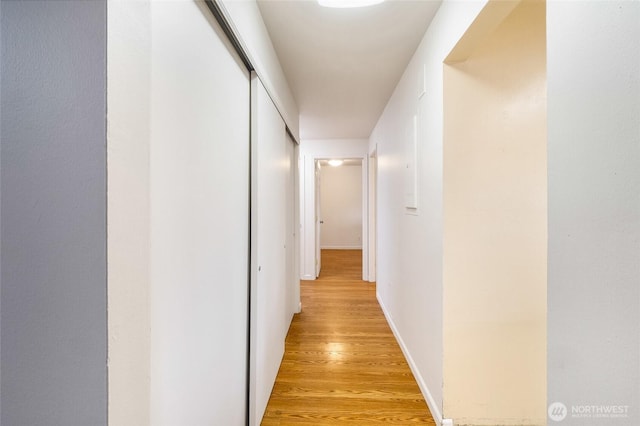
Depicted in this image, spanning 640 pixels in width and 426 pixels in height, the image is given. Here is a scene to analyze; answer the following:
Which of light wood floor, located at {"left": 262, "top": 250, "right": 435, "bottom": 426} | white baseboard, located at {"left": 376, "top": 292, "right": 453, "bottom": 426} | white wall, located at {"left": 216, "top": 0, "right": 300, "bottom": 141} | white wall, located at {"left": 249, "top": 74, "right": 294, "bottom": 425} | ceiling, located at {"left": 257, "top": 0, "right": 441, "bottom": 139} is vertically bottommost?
light wood floor, located at {"left": 262, "top": 250, "right": 435, "bottom": 426}

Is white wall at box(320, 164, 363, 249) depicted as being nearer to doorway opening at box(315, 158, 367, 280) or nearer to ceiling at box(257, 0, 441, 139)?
doorway opening at box(315, 158, 367, 280)

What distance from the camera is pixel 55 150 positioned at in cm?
46

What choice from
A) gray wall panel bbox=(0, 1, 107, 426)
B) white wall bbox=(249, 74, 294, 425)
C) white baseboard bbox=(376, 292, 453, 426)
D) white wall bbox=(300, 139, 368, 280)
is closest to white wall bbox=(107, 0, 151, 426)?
gray wall panel bbox=(0, 1, 107, 426)

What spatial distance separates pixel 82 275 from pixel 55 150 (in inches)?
8.7

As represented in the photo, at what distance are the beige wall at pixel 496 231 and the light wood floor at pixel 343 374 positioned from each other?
1.31 ft

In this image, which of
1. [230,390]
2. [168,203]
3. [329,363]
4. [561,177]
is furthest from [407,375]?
[168,203]

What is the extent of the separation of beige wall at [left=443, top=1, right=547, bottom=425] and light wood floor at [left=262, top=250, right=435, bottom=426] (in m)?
0.40

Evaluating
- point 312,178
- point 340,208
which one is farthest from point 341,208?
point 312,178

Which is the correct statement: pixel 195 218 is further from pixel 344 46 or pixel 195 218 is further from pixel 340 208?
pixel 340 208

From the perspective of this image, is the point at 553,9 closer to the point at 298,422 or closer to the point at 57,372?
the point at 57,372

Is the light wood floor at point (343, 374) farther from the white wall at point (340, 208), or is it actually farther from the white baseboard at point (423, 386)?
the white wall at point (340, 208)

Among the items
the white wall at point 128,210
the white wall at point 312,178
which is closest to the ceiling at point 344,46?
the white wall at point 128,210

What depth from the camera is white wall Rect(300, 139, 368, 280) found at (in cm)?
437

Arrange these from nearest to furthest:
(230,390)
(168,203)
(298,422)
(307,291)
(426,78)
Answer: (168,203), (230,390), (298,422), (426,78), (307,291)
